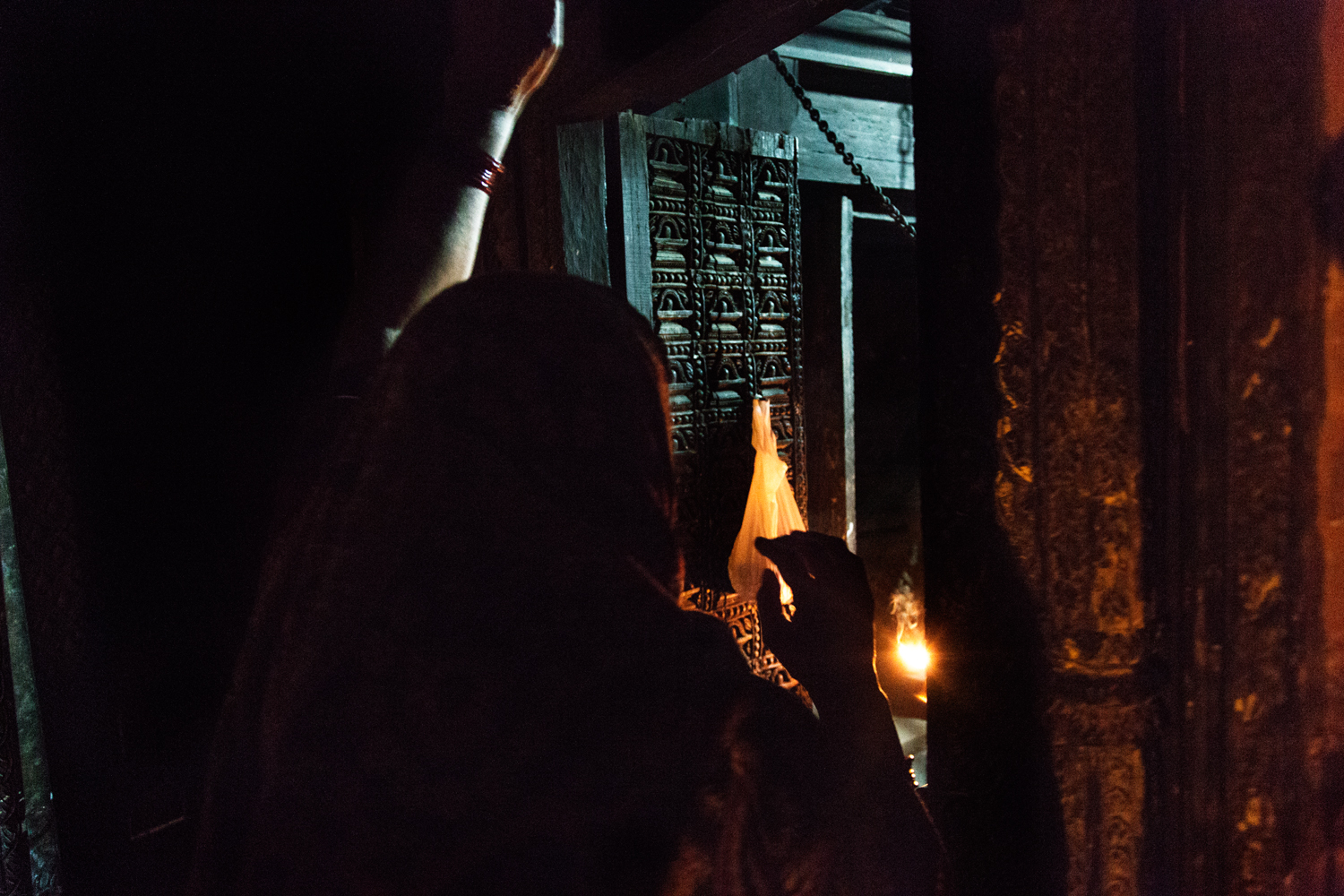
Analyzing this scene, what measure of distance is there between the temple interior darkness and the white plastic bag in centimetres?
13

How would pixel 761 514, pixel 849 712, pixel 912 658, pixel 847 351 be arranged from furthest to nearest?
pixel 912 658
pixel 847 351
pixel 761 514
pixel 849 712

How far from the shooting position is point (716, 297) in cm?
297

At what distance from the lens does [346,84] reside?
2.09m

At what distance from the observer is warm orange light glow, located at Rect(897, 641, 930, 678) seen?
4676 mm

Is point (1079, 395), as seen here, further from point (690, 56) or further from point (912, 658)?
point (912, 658)

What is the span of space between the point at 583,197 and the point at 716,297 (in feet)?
2.44

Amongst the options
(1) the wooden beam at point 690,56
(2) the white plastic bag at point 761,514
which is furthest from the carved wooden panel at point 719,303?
(1) the wooden beam at point 690,56

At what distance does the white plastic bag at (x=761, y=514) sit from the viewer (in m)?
2.93

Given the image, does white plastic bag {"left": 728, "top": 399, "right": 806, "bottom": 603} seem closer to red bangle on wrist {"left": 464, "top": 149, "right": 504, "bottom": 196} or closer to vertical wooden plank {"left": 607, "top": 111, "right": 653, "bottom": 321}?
vertical wooden plank {"left": 607, "top": 111, "right": 653, "bottom": 321}

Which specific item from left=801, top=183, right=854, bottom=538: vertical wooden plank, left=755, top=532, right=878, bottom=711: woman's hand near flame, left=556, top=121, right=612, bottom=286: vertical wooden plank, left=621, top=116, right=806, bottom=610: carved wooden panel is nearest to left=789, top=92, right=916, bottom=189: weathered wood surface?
left=801, top=183, right=854, bottom=538: vertical wooden plank

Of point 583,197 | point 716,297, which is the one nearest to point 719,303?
point 716,297

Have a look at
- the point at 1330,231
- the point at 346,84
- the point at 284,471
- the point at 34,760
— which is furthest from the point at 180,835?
the point at 1330,231

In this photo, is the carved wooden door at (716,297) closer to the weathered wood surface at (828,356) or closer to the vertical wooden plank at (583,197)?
the vertical wooden plank at (583,197)

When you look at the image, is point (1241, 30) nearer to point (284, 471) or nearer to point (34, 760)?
point (284, 471)
